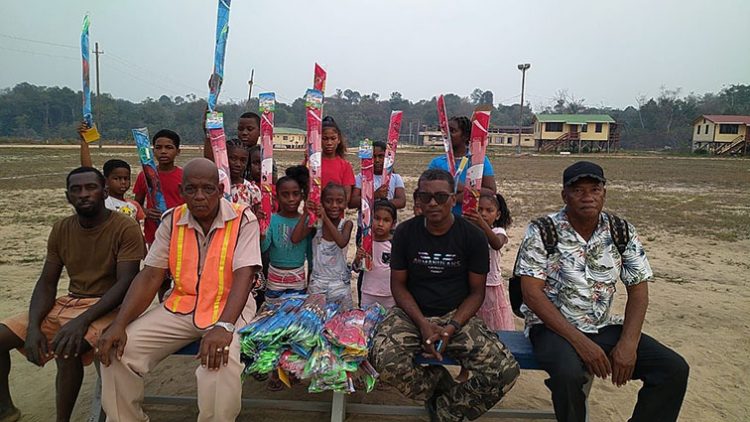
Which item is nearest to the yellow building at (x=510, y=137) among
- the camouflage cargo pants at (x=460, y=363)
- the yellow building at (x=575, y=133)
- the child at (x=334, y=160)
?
the yellow building at (x=575, y=133)

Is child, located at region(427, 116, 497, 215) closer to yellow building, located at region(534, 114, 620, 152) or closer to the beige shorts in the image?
the beige shorts

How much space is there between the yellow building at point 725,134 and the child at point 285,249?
2049 inches

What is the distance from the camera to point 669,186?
58.6 feet

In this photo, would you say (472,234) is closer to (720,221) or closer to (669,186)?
(720,221)

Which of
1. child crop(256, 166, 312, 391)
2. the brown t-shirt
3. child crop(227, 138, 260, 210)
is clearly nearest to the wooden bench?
child crop(256, 166, 312, 391)

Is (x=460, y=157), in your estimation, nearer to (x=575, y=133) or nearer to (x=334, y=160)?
(x=334, y=160)

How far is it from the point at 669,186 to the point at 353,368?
18.7 m

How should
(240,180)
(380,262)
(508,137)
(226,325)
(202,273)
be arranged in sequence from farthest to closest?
1. (508,137)
2. (240,180)
3. (380,262)
4. (202,273)
5. (226,325)

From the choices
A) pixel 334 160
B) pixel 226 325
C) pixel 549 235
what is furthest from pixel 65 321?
pixel 549 235

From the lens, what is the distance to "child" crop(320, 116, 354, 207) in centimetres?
417

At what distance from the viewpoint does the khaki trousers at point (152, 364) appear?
8.42ft

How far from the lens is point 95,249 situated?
3020 mm

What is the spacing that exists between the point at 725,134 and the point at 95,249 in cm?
5541

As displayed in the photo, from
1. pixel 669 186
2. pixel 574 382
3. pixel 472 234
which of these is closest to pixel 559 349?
pixel 574 382
